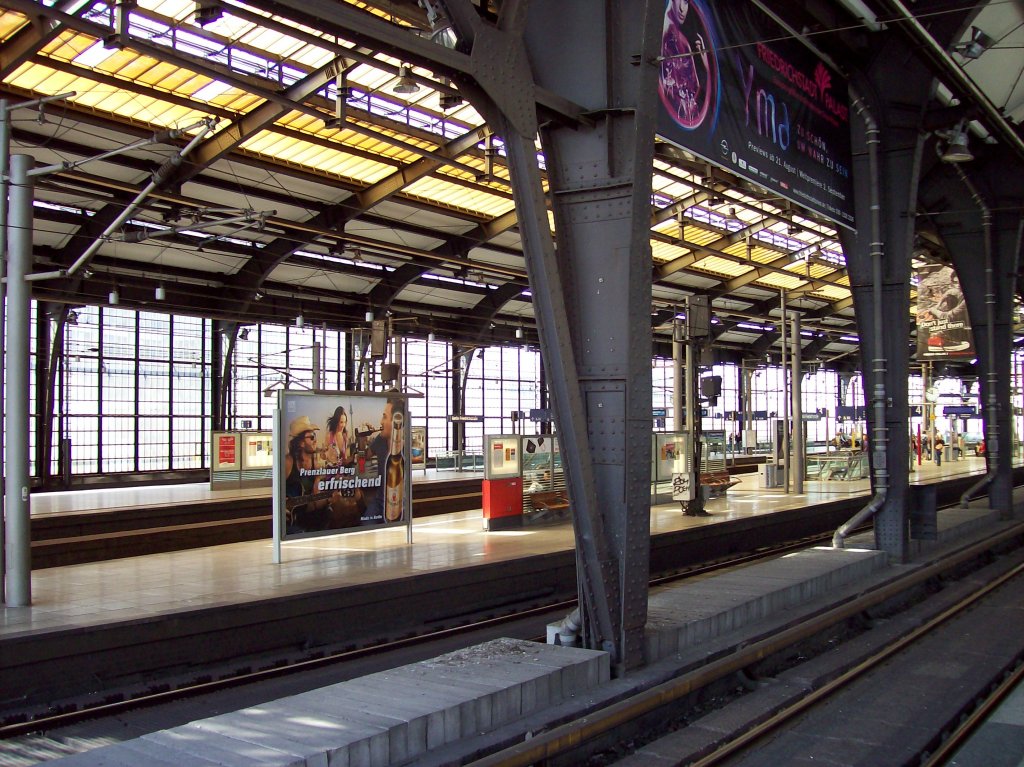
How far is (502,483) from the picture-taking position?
17234 millimetres

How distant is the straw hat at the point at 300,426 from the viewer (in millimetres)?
13023

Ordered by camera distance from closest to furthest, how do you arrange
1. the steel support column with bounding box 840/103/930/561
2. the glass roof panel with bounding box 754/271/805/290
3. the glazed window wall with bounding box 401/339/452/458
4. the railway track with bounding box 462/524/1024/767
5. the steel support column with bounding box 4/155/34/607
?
1. the railway track with bounding box 462/524/1024/767
2. the steel support column with bounding box 4/155/34/607
3. the steel support column with bounding box 840/103/930/561
4. the glazed window wall with bounding box 401/339/452/458
5. the glass roof panel with bounding box 754/271/805/290

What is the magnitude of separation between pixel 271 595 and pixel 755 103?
765 centimetres

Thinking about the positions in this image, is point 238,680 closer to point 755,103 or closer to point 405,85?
point 755,103

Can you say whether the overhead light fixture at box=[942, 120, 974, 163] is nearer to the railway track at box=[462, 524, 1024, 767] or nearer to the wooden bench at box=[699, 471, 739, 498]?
the railway track at box=[462, 524, 1024, 767]

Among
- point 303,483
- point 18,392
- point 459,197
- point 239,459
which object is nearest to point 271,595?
point 303,483

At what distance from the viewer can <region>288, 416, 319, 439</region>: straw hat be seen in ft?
42.7

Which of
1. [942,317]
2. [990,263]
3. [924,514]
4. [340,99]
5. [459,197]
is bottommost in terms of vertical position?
[924,514]

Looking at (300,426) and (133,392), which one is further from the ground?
(133,392)

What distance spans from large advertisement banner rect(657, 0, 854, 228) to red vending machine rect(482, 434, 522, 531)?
7.75m

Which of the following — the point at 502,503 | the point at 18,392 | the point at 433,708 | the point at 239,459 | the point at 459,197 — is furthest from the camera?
the point at 459,197

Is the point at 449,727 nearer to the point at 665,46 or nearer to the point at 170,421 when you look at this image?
the point at 665,46

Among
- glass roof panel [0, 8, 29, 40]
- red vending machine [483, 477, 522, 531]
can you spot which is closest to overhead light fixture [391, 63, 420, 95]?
glass roof panel [0, 8, 29, 40]

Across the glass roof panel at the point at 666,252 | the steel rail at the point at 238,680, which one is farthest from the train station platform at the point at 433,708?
the glass roof panel at the point at 666,252
